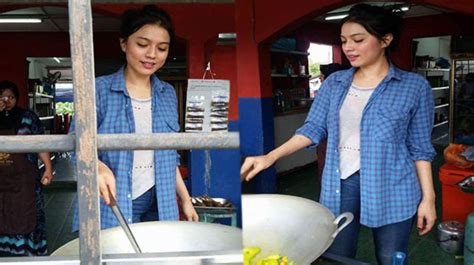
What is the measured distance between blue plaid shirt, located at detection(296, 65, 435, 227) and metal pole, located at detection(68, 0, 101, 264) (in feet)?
1.67

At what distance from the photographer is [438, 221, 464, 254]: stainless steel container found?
6.31ft

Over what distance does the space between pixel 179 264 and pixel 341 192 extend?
1.68 ft

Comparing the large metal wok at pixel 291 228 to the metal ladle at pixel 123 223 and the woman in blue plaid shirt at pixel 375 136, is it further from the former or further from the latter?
the metal ladle at pixel 123 223

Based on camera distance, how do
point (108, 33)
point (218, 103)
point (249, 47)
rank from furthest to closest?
point (108, 33)
point (249, 47)
point (218, 103)

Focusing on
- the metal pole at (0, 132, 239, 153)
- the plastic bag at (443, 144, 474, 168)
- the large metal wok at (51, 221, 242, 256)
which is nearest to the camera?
the metal pole at (0, 132, 239, 153)

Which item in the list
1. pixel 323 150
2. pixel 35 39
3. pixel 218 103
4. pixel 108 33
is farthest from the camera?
pixel 35 39

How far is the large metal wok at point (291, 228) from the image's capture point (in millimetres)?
748

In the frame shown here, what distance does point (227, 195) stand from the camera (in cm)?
92

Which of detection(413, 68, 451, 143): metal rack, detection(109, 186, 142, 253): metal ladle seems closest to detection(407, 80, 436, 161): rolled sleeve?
detection(109, 186, 142, 253): metal ladle

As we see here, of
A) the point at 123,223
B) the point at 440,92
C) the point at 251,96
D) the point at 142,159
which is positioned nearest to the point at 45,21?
the point at 251,96

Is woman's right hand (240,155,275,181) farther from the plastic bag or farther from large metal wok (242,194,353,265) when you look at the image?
the plastic bag

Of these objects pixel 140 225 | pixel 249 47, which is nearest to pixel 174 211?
pixel 140 225

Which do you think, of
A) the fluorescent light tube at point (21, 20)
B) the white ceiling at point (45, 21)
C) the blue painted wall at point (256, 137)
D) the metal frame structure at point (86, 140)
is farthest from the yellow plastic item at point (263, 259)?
the fluorescent light tube at point (21, 20)

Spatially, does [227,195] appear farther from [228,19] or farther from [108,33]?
[108,33]
